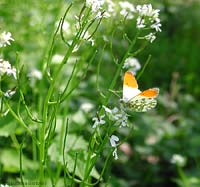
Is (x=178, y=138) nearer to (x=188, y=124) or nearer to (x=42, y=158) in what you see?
(x=188, y=124)

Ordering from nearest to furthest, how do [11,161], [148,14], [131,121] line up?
[148,14]
[11,161]
[131,121]

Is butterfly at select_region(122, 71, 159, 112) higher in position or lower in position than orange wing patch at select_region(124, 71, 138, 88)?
lower

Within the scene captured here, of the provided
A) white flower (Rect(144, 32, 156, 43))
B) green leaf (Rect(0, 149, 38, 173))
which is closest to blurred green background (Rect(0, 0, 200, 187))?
green leaf (Rect(0, 149, 38, 173))

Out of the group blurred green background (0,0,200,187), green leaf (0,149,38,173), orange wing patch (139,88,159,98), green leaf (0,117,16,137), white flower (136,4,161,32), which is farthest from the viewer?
blurred green background (0,0,200,187)

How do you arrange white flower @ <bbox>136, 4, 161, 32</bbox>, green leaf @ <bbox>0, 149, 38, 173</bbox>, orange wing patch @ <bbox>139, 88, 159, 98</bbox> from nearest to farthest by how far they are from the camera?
orange wing patch @ <bbox>139, 88, 159, 98</bbox>, white flower @ <bbox>136, 4, 161, 32</bbox>, green leaf @ <bbox>0, 149, 38, 173</bbox>

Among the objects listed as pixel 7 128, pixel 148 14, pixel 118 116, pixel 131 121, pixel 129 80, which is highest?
pixel 148 14

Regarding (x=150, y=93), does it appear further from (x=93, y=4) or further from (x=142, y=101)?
(x=93, y=4)

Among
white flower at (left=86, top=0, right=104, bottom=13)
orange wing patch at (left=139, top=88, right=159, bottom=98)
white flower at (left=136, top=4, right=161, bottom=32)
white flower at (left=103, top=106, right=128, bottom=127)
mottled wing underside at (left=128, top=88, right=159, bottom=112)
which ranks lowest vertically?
white flower at (left=103, top=106, right=128, bottom=127)

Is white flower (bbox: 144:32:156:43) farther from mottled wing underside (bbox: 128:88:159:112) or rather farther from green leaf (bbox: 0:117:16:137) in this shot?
green leaf (bbox: 0:117:16:137)

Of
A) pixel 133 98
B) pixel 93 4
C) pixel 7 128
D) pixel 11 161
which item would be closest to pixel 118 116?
pixel 133 98

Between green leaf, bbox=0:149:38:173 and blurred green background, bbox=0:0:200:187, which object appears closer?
green leaf, bbox=0:149:38:173

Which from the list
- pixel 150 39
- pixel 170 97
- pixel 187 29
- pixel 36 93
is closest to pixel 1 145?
pixel 36 93

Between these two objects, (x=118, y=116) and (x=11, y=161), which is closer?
(x=118, y=116)
